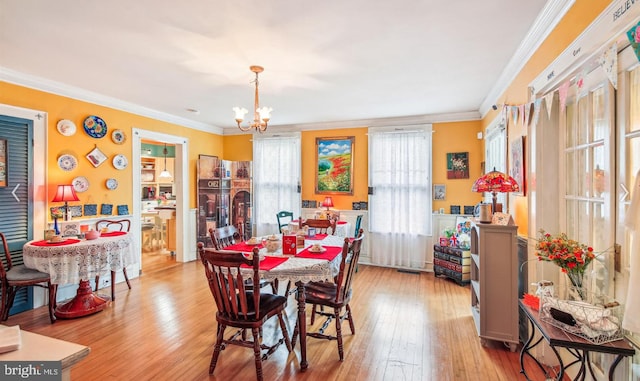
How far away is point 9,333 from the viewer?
980 millimetres

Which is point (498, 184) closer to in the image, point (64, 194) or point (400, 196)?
point (400, 196)

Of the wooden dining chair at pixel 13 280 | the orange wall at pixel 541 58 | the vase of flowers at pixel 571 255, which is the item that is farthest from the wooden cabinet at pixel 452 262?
the wooden dining chair at pixel 13 280

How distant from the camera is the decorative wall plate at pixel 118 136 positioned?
14.1ft

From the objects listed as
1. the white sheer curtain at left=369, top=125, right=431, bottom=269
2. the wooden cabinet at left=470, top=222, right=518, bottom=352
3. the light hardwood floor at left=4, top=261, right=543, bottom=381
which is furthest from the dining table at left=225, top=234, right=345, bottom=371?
the white sheer curtain at left=369, top=125, right=431, bottom=269

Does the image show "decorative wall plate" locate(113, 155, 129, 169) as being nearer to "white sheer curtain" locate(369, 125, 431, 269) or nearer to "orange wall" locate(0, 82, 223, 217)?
"orange wall" locate(0, 82, 223, 217)

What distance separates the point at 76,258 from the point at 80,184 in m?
1.26

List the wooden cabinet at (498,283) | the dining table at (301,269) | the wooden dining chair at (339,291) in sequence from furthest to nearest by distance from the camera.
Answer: the wooden cabinet at (498,283), the wooden dining chair at (339,291), the dining table at (301,269)

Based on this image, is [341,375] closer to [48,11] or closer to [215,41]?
[215,41]

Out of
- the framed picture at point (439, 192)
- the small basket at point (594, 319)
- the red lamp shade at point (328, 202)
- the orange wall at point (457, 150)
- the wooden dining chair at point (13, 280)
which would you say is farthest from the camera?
the red lamp shade at point (328, 202)

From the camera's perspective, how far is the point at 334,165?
5711mm

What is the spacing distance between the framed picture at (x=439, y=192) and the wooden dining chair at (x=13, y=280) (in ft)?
17.0

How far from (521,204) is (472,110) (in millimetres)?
2519

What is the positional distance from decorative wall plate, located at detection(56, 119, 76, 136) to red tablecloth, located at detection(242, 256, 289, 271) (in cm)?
320

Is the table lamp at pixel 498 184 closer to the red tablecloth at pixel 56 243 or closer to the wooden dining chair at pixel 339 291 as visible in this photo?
the wooden dining chair at pixel 339 291
